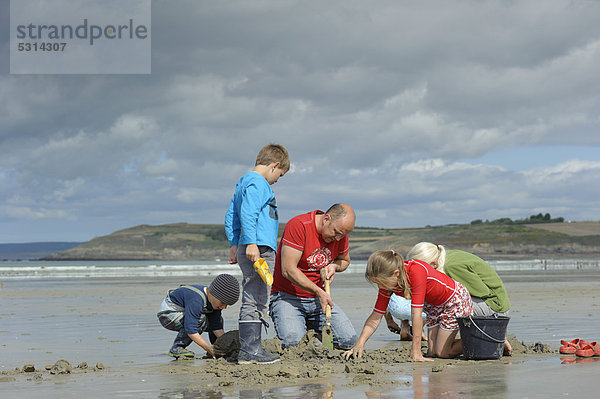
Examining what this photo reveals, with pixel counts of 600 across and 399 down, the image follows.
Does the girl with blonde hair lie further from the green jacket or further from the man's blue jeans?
the man's blue jeans

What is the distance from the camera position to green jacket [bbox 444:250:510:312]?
22.4 feet

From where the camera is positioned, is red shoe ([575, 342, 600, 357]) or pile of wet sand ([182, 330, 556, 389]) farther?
red shoe ([575, 342, 600, 357])

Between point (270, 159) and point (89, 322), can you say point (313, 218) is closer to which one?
point (270, 159)

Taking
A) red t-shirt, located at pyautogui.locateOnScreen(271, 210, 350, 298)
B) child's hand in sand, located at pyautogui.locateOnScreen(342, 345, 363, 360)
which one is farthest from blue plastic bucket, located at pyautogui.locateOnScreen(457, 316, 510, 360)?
red t-shirt, located at pyautogui.locateOnScreen(271, 210, 350, 298)

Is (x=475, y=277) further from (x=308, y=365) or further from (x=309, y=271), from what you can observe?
(x=308, y=365)

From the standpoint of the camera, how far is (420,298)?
20.2ft

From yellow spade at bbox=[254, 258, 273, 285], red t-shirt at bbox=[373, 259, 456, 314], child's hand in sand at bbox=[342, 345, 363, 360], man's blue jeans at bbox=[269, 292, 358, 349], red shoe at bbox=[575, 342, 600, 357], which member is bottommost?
red shoe at bbox=[575, 342, 600, 357]

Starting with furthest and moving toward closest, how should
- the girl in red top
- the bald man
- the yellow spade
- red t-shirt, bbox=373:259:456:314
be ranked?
the bald man → red t-shirt, bbox=373:259:456:314 → the girl in red top → the yellow spade

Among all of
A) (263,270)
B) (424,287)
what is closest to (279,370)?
(263,270)

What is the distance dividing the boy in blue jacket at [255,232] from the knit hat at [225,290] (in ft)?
1.03

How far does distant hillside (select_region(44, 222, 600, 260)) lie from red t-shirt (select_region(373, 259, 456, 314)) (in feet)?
182

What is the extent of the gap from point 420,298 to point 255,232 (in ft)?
5.54

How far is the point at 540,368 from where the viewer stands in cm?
559

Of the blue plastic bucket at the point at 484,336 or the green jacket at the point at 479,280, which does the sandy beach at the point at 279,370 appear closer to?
the blue plastic bucket at the point at 484,336
